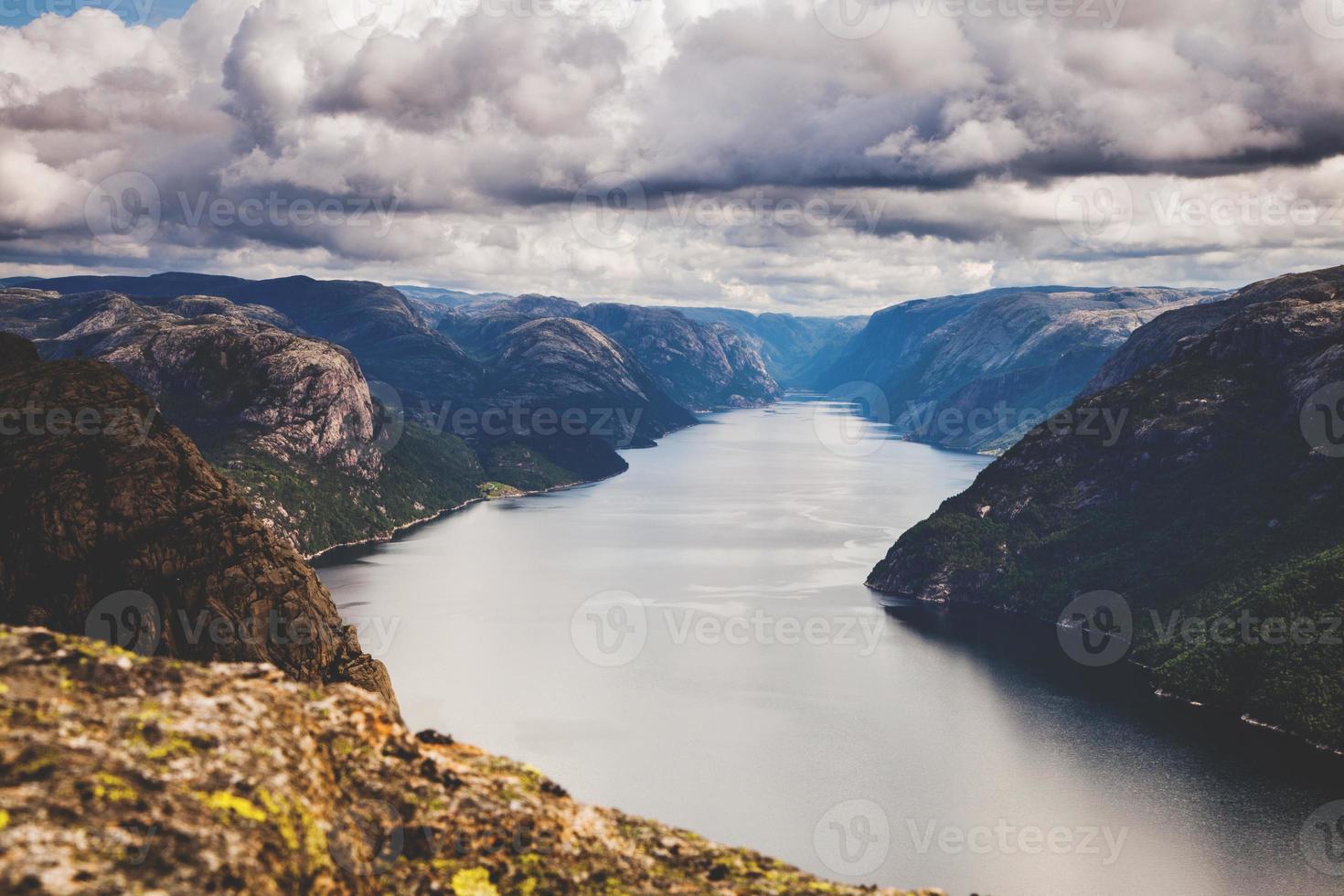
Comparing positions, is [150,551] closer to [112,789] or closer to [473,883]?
[473,883]

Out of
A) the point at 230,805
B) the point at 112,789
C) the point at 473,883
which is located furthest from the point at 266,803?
the point at 473,883

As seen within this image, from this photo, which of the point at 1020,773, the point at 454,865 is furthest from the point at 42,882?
the point at 1020,773

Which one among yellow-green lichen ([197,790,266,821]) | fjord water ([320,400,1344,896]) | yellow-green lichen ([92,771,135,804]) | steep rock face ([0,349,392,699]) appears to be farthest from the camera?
steep rock face ([0,349,392,699])

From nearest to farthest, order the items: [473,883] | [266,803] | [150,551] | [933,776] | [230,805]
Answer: [230,805] → [266,803] → [473,883] → [150,551] → [933,776]

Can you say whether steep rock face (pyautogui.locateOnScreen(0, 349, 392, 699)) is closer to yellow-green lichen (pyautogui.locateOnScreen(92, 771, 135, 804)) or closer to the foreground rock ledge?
the foreground rock ledge

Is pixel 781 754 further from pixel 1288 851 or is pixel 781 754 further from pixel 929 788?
pixel 1288 851

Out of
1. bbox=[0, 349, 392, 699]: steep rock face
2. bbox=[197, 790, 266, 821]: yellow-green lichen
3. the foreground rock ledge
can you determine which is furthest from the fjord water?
bbox=[197, 790, 266, 821]: yellow-green lichen
